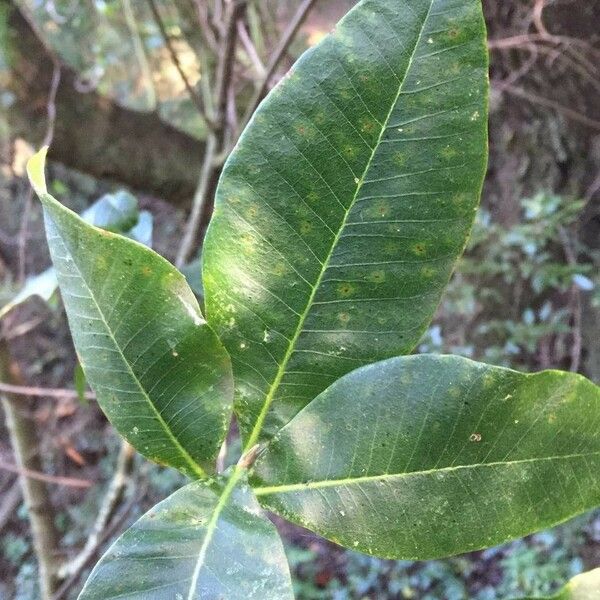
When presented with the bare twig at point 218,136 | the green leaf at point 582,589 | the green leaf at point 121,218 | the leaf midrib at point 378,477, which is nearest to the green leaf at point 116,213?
the green leaf at point 121,218

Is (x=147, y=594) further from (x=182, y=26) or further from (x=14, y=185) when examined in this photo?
(x=14, y=185)

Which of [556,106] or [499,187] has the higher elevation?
[556,106]

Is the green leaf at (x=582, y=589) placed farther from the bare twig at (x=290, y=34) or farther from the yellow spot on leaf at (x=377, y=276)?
the bare twig at (x=290, y=34)

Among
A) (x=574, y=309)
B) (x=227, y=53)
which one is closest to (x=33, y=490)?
(x=227, y=53)

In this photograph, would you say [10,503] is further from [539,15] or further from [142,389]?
[539,15]

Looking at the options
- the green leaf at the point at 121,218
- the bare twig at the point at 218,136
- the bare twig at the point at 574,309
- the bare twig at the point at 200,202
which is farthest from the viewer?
the bare twig at the point at 574,309

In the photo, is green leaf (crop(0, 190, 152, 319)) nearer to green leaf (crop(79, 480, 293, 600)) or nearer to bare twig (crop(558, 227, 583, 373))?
green leaf (crop(79, 480, 293, 600))
